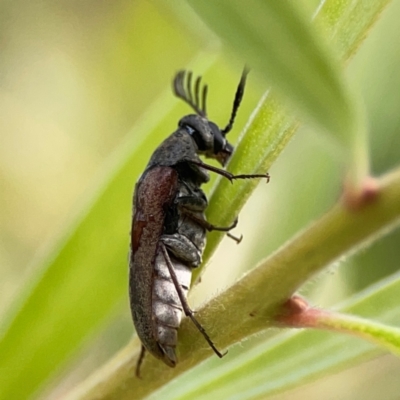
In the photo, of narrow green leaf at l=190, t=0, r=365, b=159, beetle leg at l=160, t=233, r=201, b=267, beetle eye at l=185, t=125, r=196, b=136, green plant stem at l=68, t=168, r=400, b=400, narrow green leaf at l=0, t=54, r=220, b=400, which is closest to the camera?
narrow green leaf at l=190, t=0, r=365, b=159

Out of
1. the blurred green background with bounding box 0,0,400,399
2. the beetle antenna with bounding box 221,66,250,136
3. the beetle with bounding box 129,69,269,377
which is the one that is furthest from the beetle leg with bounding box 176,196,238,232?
the blurred green background with bounding box 0,0,400,399

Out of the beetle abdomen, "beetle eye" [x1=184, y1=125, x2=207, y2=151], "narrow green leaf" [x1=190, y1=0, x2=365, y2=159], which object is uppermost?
"narrow green leaf" [x1=190, y1=0, x2=365, y2=159]

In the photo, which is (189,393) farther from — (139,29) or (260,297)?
(139,29)

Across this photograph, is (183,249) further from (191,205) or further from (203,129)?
(203,129)

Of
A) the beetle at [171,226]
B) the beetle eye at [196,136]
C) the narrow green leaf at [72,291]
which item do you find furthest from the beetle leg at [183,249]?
the beetle eye at [196,136]

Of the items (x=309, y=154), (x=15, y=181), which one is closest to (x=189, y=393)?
(x=309, y=154)

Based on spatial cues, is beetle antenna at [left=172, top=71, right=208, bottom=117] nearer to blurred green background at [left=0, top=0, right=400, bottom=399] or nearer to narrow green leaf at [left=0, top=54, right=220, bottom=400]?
narrow green leaf at [left=0, top=54, right=220, bottom=400]

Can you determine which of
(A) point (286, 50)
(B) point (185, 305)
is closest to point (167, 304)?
(B) point (185, 305)
